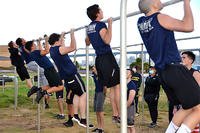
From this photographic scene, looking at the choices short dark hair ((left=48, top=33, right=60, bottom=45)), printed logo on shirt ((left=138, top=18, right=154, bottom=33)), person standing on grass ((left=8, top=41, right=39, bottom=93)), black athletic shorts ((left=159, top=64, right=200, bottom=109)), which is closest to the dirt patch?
person standing on grass ((left=8, top=41, right=39, bottom=93))

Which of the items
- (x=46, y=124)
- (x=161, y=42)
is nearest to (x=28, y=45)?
(x=46, y=124)

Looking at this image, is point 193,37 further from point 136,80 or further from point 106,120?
Result: point 106,120

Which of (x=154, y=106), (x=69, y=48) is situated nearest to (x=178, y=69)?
(x=69, y=48)

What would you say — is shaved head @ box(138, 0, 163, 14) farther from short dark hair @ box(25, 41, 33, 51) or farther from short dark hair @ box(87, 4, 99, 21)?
short dark hair @ box(25, 41, 33, 51)

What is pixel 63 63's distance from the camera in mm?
7805

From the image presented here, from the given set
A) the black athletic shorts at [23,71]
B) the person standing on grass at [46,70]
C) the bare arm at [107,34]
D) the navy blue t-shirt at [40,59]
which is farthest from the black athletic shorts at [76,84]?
the black athletic shorts at [23,71]

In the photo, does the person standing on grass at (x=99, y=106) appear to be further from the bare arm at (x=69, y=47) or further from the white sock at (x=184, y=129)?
A: the white sock at (x=184, y=129)

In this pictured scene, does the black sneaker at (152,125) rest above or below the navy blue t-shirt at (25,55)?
below

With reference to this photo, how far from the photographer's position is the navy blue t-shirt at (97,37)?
18.8ft

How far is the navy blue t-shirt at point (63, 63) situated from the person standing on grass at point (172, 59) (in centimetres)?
369

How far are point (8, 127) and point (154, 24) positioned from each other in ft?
23.8

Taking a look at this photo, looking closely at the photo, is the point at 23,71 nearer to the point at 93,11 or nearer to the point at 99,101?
the point at 99,101

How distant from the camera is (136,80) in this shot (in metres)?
11.3

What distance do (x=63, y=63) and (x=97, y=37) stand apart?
85.3 inches
